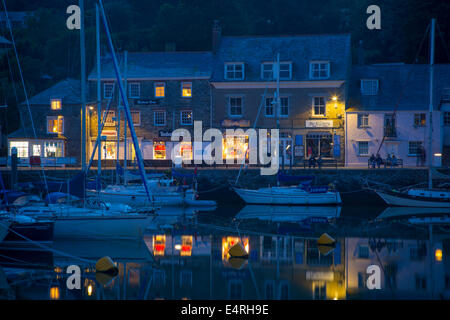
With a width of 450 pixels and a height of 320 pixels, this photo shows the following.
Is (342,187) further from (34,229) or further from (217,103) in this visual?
(34,229)

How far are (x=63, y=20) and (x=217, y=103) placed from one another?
3928 centimetres

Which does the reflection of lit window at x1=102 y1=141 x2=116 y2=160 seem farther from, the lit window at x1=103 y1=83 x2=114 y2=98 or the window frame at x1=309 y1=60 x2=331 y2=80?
the window frame at x1=309 y1=60 x2=331 y2=80

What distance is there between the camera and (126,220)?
26.0 metres

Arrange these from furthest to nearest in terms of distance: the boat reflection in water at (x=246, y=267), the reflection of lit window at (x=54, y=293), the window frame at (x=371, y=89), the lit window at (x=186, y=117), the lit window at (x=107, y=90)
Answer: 1. the lit window at (x=107, y=90)
2. the lit window at (x=186, y=117)
3. the window frame at (x=371, y=89)
4. the boat reflection in water at (x=246, y=267)
5. the reflection of lit window at (x=54, y=293)

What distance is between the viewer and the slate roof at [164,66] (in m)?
52.6

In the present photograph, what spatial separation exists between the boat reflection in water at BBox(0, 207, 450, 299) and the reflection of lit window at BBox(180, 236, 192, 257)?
4 cm

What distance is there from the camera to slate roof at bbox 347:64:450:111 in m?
50.4

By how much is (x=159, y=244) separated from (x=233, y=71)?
92.0ft

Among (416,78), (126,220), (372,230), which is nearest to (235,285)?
(126,220)

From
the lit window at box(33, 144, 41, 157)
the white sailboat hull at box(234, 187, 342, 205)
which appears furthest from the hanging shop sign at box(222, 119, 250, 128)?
the lit window at box(33, 144, 41, 157)

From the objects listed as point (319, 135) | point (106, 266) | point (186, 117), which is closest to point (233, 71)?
point (186, 117)

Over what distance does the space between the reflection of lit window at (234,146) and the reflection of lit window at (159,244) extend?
2304 centimetres

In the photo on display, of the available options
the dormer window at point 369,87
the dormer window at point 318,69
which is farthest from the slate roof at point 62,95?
the dormer window at point 369,87

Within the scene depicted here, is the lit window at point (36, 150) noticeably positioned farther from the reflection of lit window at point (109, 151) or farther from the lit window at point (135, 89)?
the lit window at point (135, 89)
